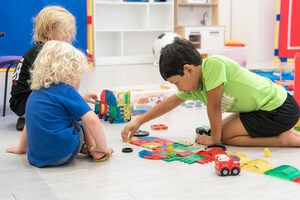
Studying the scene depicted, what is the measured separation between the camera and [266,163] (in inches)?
52.2

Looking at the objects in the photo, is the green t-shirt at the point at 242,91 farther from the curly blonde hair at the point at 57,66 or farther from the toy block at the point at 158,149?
the curly blonde hair at the point at 57,66

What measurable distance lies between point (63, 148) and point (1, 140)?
21.2 inches

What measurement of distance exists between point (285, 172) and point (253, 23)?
484cm

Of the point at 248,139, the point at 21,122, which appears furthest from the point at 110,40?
the point at 248,139

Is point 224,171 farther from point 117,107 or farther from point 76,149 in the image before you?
point 117,107

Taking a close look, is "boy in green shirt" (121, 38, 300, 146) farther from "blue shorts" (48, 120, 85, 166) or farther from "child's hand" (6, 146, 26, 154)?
"child's hand" (6, 146, 26, 154)

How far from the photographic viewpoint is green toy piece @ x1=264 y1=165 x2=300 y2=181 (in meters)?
1.21

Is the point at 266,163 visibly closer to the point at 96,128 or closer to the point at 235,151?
the point at 235,151

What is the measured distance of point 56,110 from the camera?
4.41ft

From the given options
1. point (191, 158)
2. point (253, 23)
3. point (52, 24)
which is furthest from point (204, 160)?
point (253, 23)

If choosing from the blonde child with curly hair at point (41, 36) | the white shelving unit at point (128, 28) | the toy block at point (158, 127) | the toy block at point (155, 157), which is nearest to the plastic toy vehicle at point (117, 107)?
the toy block at point (158, 127)

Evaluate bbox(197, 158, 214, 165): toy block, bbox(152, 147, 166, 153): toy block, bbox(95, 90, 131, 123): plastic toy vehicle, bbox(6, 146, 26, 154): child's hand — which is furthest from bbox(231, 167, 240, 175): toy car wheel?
bbox(95, 90, 131, 123): plastic toy vehicle

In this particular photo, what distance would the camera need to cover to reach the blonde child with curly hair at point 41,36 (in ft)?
6.10

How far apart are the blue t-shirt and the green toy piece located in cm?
64
